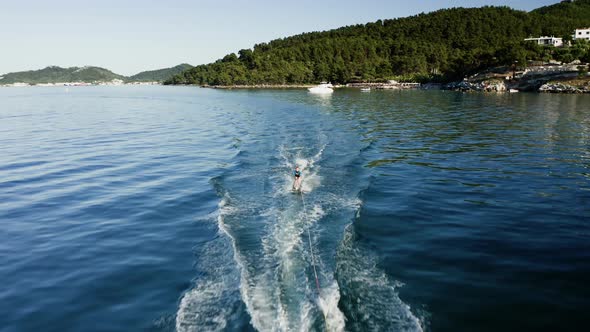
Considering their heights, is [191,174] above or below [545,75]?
below

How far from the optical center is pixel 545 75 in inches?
4855

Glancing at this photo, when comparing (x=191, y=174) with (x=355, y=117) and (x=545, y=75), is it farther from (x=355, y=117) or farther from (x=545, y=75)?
(x=545, y=75)

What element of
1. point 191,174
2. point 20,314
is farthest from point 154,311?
point 191,174

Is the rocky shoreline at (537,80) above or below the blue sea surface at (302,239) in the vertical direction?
above

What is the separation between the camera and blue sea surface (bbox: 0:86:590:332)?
12.6 m

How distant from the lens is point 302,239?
17453 mm

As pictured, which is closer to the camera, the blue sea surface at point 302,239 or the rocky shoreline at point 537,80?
the blue sea surface at point 302,239

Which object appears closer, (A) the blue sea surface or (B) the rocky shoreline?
(A) the blue sea surface

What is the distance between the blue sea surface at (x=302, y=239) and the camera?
495 inches

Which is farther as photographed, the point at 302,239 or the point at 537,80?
the point at 537,80

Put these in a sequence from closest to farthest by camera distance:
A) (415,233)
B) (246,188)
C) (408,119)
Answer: (415,233) < (246,188) < (408,119)

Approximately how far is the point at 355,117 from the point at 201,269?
5655 cm

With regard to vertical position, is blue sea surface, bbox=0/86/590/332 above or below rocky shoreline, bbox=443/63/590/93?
below

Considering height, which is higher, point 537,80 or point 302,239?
point 537,80
